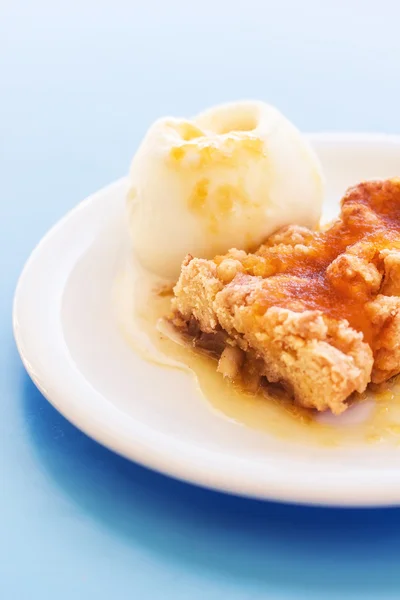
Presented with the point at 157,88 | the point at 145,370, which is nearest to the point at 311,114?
the point at 157,88

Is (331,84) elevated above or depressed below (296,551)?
above

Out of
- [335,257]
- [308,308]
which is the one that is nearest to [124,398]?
[308,308]

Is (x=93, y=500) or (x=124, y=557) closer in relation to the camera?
(x=124, y=557)

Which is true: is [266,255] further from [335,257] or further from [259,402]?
[259,402]

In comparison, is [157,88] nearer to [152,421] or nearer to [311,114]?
[311,114]

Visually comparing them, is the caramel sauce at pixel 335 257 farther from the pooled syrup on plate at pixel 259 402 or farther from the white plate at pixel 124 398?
the white plate at pixel 124 398

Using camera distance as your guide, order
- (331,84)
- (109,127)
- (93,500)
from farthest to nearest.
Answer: (331,84) < (109,127) < (93,500)

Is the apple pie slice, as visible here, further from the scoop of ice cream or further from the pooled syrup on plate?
the scoop of ice cream
